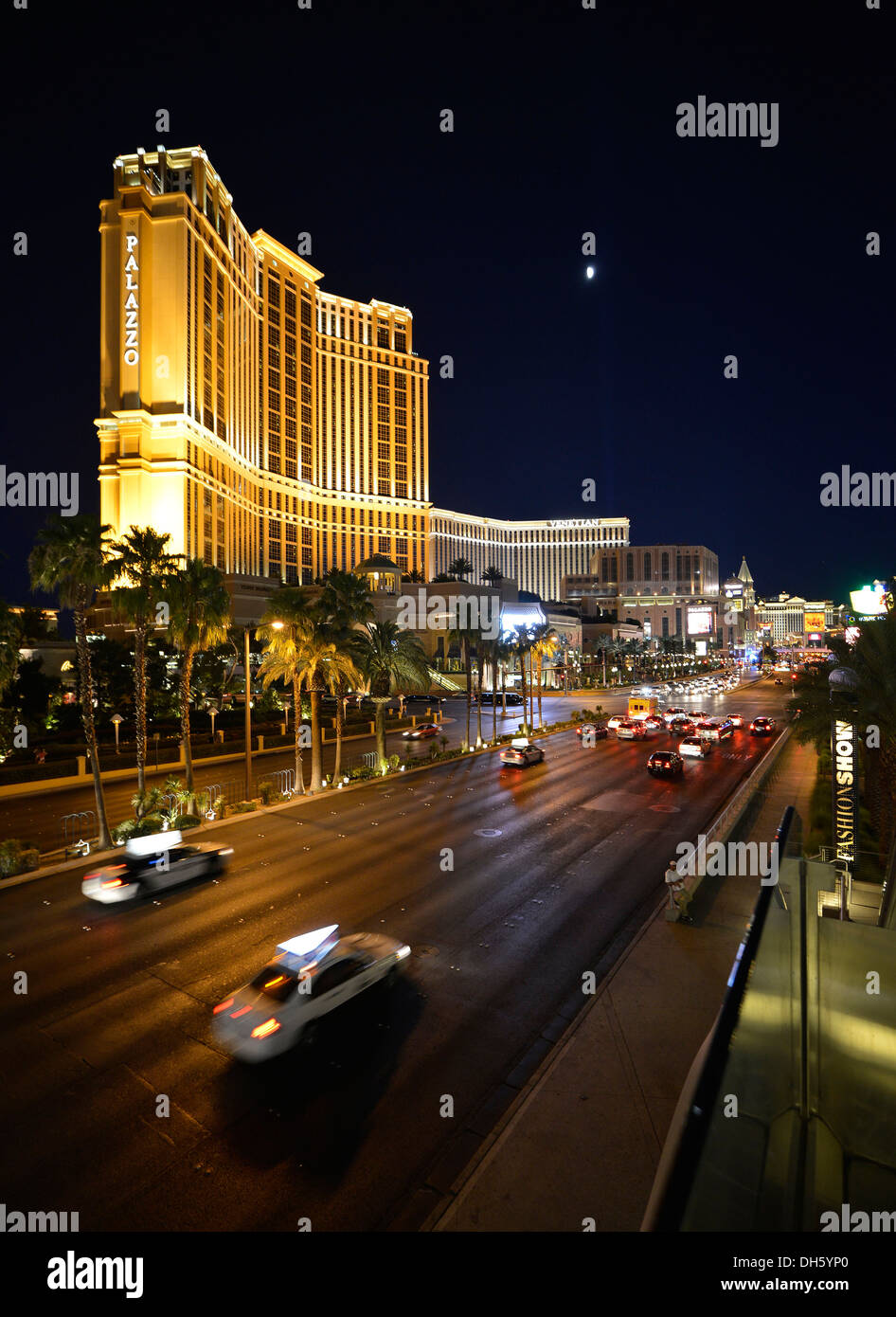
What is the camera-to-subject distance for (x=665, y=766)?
91.5ft

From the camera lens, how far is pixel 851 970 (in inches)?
244

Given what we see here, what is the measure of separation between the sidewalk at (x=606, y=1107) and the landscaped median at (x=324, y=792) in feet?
46.4

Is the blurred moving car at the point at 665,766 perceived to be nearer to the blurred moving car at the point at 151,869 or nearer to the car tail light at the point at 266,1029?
the blurred moving car at the point at 151,869

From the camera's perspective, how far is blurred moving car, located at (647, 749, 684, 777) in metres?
27.8

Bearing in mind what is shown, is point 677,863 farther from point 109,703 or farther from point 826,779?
point 109,703

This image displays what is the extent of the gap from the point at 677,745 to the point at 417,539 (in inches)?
4185

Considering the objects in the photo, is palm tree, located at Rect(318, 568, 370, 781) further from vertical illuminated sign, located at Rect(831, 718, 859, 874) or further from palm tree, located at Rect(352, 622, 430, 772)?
vertical illuminated sign, located at Rect(831, 718, 859, 874)

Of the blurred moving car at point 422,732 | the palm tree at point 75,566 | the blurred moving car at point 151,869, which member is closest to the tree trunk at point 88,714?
the palm tree at point 75,566

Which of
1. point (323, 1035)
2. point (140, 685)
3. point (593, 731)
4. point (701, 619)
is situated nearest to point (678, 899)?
point (323, 1035)

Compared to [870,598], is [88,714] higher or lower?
lower

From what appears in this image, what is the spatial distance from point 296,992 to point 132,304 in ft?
296

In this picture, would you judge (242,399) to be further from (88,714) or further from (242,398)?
(88,714)

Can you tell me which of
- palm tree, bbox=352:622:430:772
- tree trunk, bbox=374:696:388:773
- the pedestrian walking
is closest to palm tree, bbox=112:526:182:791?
palm tree, bbox=352:622:430:772
